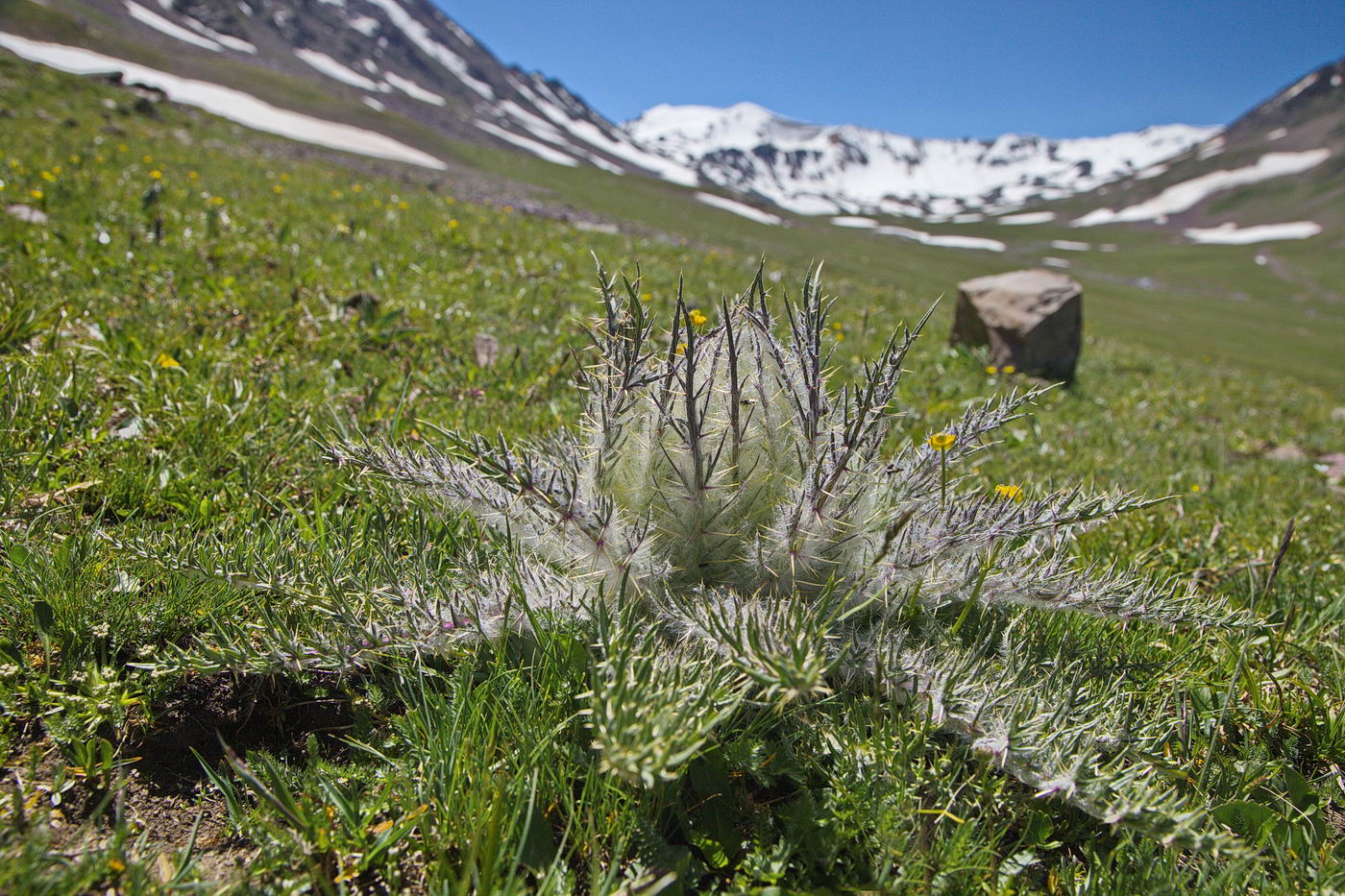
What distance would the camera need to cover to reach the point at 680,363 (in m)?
2.32

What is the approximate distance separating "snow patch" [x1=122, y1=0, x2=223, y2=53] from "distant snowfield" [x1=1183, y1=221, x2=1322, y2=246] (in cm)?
14687

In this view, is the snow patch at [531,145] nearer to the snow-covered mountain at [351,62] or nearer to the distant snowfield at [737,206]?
the snow-covered mountain at [351,62]

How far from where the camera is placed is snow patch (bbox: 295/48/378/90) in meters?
111

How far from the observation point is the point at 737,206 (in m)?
87.8

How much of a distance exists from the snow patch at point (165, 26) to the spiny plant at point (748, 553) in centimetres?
11480

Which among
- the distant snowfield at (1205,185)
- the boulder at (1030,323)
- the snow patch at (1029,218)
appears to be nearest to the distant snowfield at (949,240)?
the distant snowfield at (1205,185)

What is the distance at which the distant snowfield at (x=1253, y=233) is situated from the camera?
105500mm

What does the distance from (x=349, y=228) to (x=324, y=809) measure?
8595 millimetres

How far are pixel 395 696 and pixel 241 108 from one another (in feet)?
204

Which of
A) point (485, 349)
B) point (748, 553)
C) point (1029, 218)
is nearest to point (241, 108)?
point (485, 349)

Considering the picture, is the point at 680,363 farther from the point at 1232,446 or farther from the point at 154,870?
the point at 1232,446

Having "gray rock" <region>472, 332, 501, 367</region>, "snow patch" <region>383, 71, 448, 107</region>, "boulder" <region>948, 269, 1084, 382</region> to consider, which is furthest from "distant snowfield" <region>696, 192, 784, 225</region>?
"gray rock" <region>472, 332, 501, 367</region>

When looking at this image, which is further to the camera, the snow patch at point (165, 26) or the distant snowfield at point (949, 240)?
the distant snowfield at point (949, 240)

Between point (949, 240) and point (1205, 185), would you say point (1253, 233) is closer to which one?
point (1205, 185)
